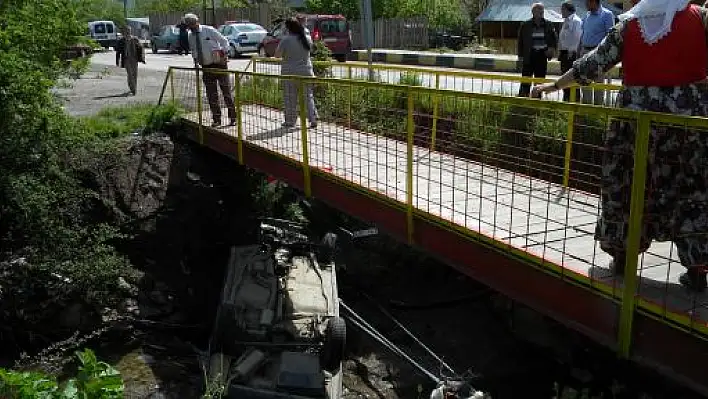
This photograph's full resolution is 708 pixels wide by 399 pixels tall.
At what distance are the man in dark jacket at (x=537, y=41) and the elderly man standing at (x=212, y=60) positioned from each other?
432cm

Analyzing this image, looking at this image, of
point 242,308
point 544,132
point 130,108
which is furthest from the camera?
point 130,108

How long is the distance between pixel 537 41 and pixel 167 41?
Answer: 3010 cm

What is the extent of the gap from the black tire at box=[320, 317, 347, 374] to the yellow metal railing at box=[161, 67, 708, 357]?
1789 mm

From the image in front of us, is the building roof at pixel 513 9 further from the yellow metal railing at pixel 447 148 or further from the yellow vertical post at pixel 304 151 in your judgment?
the yellow vertical post at pixel 304 151

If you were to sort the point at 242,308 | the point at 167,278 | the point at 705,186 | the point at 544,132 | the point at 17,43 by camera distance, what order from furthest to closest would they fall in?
the point at 167,278 → the point at 17,43 → the point at 242,308 → the point at 544,132 → the point at 705,186

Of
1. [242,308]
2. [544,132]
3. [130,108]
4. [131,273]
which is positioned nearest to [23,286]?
[131,273]

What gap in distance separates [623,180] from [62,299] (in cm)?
815

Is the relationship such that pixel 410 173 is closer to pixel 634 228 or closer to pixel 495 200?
pixel 495 200

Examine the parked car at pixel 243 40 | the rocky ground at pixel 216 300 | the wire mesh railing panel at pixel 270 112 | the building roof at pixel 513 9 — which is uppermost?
the building roof at pixel 513 9

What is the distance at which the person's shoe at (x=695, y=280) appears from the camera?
3.84 m

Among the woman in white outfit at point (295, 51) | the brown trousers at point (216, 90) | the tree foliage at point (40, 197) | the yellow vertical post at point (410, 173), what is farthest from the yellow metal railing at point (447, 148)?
the tree foliage at point (40, 197)

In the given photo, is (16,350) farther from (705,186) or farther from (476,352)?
(705,186)

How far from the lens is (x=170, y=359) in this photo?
9664 millimetres

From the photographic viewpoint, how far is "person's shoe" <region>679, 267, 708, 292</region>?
151 inches
